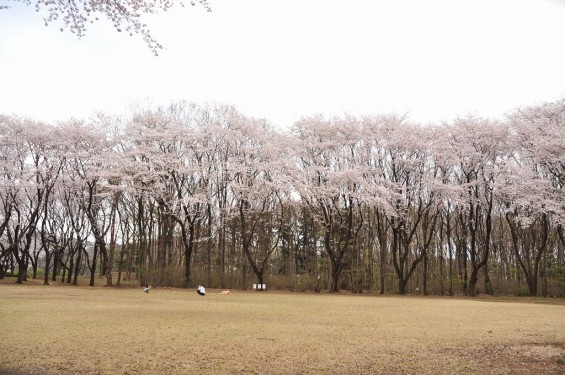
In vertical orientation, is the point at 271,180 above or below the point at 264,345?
above

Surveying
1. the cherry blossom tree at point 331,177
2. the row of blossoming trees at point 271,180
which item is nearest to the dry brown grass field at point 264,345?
the row of blossoming trees at point 271,180

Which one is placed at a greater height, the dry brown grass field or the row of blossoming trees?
the row of blossoming trees

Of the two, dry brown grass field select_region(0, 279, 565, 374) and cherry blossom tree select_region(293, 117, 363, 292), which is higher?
cherry blossom tree select_region(293, 117, 363, 292)

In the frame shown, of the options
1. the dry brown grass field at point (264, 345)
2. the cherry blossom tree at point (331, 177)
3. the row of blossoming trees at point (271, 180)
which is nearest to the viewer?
the dry brown grass field at point (264, 345)

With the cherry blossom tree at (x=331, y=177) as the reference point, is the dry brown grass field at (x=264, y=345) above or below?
below

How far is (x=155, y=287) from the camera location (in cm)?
3409

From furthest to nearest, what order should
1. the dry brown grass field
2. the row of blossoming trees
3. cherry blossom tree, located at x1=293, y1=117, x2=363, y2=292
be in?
cherry blossom tree, located at x1=293, y1=117, x2=363, y2=292, the row of blossoming trees, the dry brown grass field

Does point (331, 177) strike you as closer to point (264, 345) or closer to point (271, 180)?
point (271, 180)

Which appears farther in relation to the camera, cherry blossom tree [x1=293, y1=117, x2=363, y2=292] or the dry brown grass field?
cherry blossom tree [x1=293, y1=117, x2=363, y2=292]

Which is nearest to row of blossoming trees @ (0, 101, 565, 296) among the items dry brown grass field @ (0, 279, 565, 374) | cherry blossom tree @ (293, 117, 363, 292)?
cherry blossom tree @ (293, 117, 363, 292)

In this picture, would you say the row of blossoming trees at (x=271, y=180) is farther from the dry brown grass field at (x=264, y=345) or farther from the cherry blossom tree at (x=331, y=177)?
the dry brown grass field at (x=264, y=345)

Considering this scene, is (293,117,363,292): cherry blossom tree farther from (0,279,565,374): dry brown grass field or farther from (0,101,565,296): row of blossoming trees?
(0,279,565,374): dry brown grass field

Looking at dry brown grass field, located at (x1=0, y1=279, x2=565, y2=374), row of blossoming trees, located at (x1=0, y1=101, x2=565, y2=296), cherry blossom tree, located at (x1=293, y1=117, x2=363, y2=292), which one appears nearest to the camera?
dry brown grass field, located at (x1=0, y1=279, x2=565, y2=374)

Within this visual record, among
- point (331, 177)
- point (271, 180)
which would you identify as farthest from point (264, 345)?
point (271, 180)
